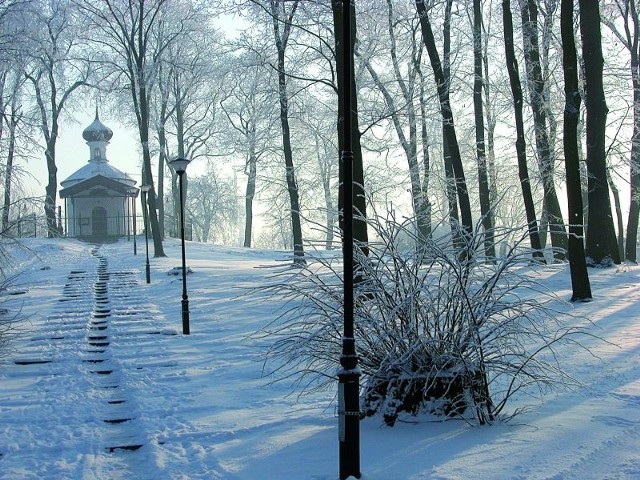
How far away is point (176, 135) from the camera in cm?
3866

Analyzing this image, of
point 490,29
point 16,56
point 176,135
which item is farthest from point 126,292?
point 176,135

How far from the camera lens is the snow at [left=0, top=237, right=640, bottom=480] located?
15.8ft

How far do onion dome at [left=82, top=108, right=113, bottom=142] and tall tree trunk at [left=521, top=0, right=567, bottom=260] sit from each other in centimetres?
3697

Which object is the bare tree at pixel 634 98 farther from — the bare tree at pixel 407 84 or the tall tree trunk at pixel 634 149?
the bare tree at pixel 407 84

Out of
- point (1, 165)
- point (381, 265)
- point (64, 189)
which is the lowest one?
point (381, 265)

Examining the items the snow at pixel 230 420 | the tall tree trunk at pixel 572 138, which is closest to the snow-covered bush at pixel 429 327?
the snow at pixel 230 420

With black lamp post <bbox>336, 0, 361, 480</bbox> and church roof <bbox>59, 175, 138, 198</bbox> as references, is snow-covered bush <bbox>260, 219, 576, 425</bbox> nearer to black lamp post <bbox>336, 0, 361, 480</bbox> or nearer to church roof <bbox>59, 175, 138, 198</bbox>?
black lamp post <bbox>336, 0, 361, 480</bbox>

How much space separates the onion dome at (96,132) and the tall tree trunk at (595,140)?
41144 mm

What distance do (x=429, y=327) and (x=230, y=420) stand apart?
2264mm

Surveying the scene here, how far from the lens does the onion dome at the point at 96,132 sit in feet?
160

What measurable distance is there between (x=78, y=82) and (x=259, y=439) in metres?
34.9

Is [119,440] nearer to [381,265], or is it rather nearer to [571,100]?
[381,265]

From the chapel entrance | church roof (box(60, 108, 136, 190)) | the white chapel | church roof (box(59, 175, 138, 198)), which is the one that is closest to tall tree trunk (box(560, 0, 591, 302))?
the white chapel

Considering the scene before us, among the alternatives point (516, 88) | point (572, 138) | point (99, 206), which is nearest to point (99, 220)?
point (99, 206)
